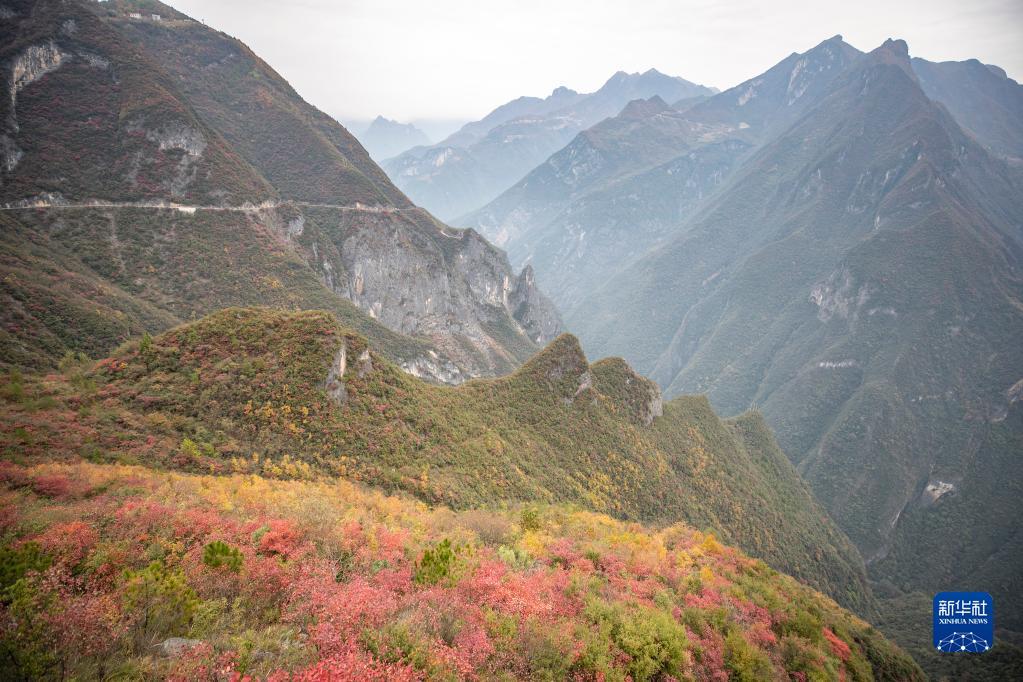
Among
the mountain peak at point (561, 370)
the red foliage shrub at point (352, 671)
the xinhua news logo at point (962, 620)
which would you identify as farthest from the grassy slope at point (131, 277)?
the xinhua news logo at point (962, 620)

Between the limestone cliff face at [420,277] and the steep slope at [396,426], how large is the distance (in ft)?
167

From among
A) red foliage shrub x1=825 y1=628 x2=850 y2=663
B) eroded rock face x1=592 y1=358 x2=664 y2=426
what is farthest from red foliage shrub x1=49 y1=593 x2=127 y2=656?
eroded rock face x1=592 y1=358 x2=664 y2=426

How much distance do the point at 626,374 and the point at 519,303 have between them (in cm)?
12142

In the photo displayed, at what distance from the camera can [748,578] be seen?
24.3 meters

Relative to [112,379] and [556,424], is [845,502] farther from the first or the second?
[112,379]

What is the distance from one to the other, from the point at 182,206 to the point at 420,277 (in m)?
59.6

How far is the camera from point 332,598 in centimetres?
1103

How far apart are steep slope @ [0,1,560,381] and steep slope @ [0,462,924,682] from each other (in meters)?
40.5

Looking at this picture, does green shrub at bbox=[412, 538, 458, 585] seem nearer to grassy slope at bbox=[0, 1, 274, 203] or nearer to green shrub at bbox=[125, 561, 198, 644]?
green shrub at bbox=[125, 561, 198, 644]

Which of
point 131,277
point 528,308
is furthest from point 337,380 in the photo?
point 528,308

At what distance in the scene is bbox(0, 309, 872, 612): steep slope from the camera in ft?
92.9

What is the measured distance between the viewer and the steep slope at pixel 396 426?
2831 cm

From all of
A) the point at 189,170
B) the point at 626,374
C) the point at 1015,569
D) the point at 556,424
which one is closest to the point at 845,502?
the point at 1015,569

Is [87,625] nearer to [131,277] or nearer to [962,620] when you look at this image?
[962,620]
